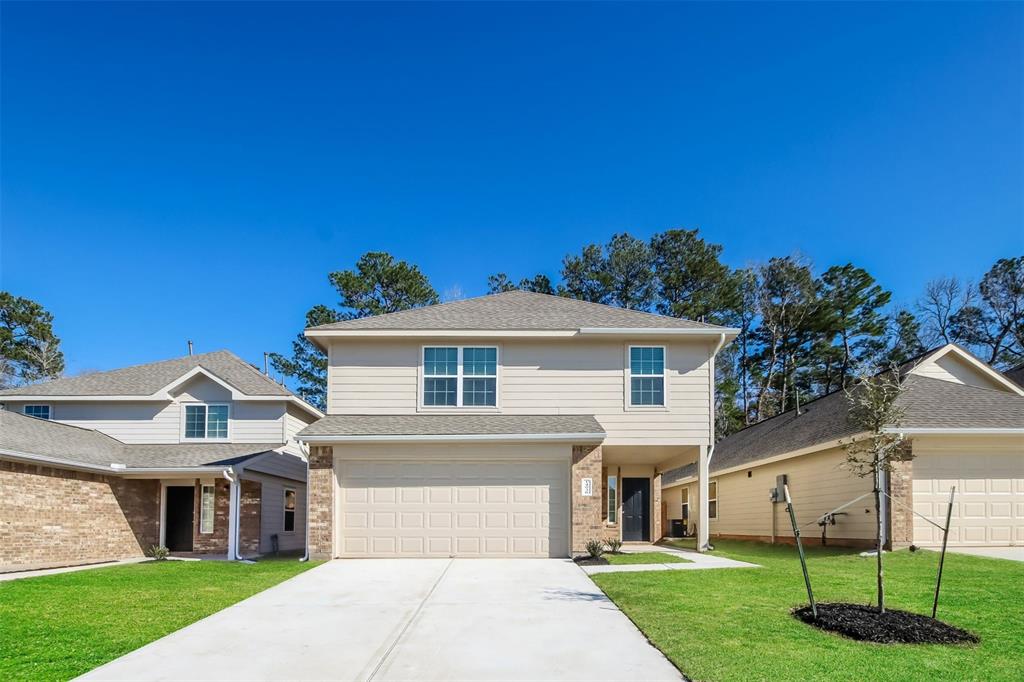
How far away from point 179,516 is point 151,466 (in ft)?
6.83

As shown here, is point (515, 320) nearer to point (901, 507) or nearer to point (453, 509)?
point (453, 509)

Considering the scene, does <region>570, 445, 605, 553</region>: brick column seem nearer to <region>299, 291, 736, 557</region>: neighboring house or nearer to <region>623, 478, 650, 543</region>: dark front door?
<region>299, 291, 736, 557</region>: neighboring house

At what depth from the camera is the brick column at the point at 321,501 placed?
48.5 ft

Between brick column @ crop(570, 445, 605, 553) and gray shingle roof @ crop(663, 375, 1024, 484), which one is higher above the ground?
gray shingle roof @ crop(663, 375, 1024, 484)

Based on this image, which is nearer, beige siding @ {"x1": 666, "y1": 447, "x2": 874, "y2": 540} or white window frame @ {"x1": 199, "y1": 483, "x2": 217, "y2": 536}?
beige siding @ {"x1": 666, "y1": 447, "x2": 874, "y2": 540}

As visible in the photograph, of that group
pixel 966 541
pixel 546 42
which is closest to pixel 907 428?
pixel 966 541

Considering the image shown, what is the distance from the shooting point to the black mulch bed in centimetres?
704

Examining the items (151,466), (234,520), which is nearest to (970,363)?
(234,520)

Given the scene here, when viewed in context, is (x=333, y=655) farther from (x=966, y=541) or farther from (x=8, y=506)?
(x=966, y=541)

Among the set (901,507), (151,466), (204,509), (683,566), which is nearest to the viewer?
(683,566)

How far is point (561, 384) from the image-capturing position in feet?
55.4

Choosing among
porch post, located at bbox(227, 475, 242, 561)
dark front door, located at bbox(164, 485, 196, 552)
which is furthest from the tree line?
porch post, located at bbox(227, 475, 242, 561)

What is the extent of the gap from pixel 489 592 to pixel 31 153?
1947cm

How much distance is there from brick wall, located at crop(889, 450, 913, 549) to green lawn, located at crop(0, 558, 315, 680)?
12.0m
